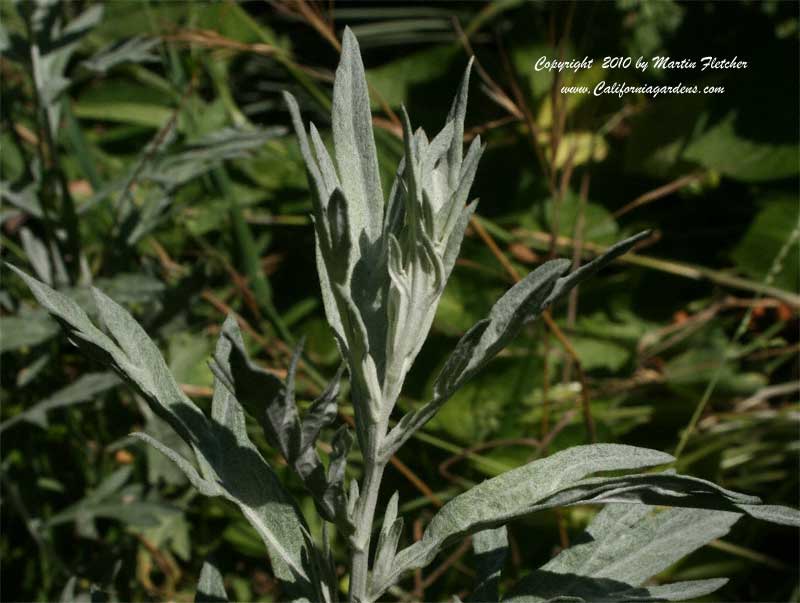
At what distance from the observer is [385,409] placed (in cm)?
85

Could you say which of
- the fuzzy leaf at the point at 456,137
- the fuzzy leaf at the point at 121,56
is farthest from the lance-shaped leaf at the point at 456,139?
the fuzzy leaf at the point at 121,56

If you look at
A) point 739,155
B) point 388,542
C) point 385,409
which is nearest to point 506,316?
point 385,409

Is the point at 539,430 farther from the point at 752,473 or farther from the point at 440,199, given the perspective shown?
the point at 440,199

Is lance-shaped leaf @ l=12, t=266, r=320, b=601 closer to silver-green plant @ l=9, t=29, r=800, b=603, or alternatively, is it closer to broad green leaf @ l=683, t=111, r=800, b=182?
silver-green plant @ l=9, t=29, r=800, b=603

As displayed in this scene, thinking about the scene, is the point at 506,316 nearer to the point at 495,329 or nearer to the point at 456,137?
the point at 495,329

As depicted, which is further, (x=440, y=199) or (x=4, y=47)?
(x=4, y=47)

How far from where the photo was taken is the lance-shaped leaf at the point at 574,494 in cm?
75

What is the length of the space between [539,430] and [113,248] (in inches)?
42.3

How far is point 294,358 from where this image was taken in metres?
0.66

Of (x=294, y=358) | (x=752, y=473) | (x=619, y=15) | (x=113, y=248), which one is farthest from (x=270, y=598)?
(x=619, y=15)

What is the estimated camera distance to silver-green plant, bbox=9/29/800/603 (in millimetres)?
750

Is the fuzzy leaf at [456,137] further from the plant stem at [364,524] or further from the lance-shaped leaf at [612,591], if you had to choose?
the lance-shaped leaf at [612,591]

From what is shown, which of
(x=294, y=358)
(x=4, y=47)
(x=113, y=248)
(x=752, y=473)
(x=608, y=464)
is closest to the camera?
(x=294, y=358)

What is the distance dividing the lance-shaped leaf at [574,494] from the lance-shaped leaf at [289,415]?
10cm
